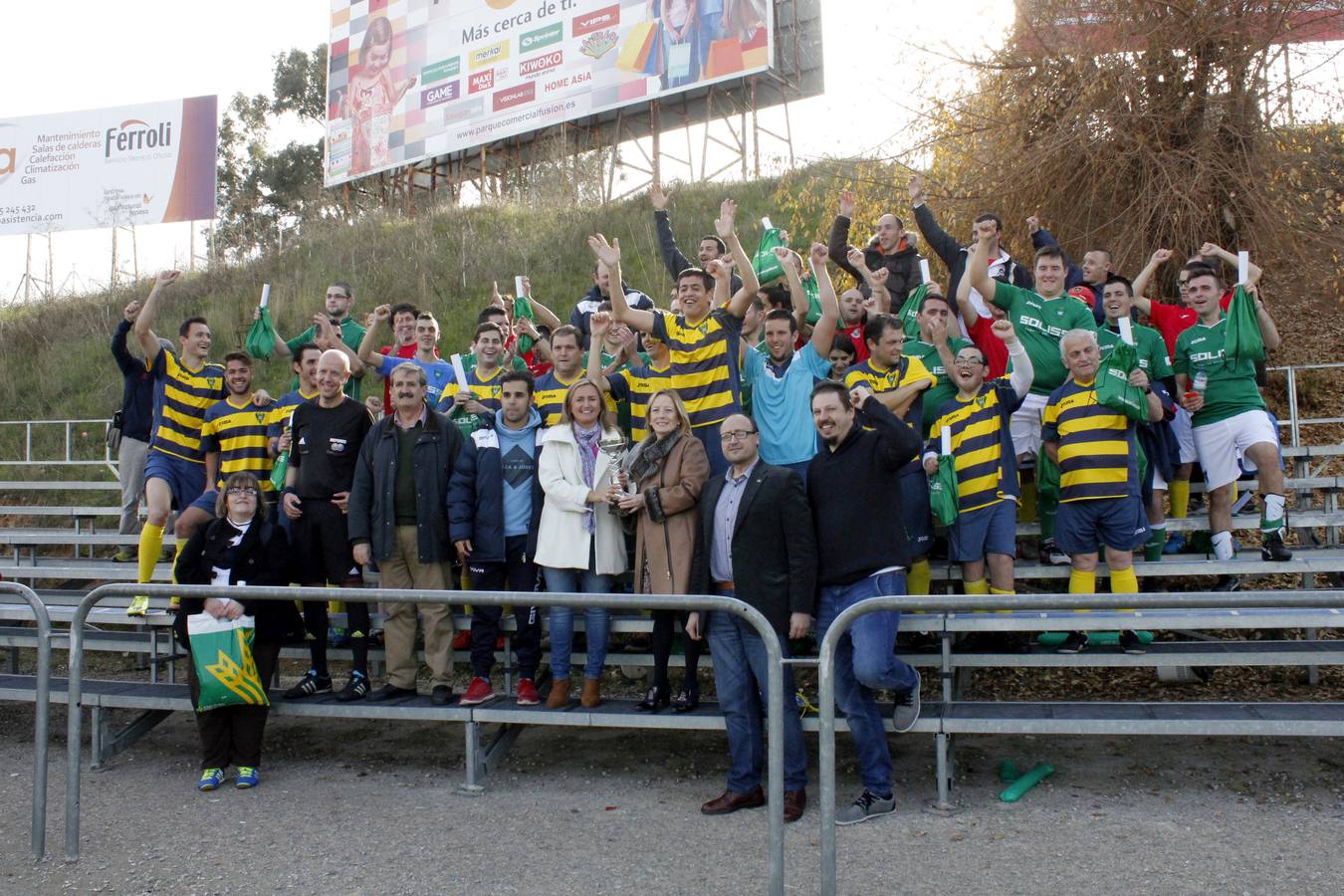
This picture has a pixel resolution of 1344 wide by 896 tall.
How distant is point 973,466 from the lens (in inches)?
240

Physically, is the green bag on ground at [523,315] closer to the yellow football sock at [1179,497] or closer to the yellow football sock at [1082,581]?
the yellow football sock at [1082,581]

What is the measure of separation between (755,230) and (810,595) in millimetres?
12581

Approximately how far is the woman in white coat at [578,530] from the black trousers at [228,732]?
1.65 metres

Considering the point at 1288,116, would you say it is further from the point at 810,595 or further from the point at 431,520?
the point at 431,520

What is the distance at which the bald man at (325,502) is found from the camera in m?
6.34

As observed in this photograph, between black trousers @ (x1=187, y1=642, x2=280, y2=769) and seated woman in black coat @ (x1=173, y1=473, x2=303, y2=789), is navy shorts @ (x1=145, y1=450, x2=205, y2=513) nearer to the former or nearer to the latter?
seated woman in black coat @ (x1=173, y1=473, x2=303, y2=789)

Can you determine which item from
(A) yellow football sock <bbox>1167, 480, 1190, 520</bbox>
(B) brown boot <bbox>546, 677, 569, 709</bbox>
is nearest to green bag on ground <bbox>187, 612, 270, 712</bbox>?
(B) brown boot <bbox>546, 677, 569, 709</bbox>

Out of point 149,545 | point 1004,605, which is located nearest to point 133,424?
point 149,545

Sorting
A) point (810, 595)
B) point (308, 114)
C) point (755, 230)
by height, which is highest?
point (308, 114)

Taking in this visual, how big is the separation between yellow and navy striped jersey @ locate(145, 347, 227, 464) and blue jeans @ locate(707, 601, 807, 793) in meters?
4.57

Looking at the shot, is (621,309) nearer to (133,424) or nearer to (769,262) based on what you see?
(769,262)

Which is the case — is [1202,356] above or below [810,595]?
above

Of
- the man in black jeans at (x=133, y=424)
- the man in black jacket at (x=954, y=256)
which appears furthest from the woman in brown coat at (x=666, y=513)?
the man in black jeans at (x=133, y=424)

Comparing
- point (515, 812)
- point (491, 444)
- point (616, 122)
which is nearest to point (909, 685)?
point (515, 812)
